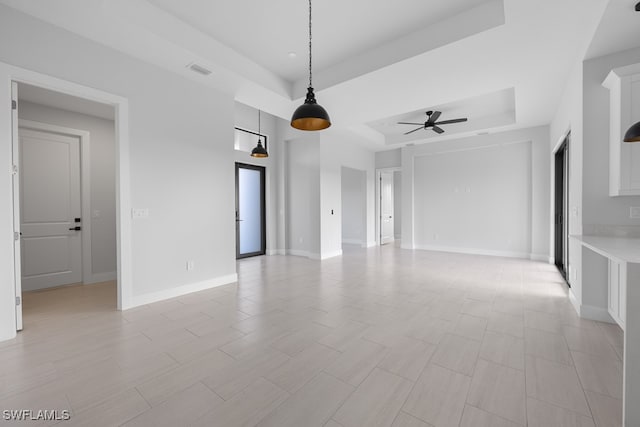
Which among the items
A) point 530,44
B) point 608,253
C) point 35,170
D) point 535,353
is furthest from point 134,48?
point 535,353

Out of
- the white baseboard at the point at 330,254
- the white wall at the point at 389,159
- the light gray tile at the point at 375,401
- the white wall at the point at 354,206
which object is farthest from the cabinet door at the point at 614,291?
the white wall at the point at 389,159

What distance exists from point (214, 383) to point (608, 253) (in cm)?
276

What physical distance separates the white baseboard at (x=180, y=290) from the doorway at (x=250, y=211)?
232 cm

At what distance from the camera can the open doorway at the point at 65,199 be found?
4.06 m

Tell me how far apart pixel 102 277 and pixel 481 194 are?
8423mm

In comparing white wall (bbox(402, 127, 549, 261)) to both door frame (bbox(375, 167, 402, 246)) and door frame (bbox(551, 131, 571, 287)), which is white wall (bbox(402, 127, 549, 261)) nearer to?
door frame (bbox(551, 131, 571, 287))

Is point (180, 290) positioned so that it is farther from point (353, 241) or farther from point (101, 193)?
point (353, 241)

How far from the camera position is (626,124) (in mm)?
2582

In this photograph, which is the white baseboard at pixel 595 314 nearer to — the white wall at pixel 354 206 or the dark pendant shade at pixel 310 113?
the dark pendant shade at pixel 310 113

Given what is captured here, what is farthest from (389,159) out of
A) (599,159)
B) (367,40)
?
(599,159)

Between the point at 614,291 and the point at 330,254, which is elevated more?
the point at 614,291

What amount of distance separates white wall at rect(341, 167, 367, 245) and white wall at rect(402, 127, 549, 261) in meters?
1.23

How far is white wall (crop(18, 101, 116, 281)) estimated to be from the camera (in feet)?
15.5

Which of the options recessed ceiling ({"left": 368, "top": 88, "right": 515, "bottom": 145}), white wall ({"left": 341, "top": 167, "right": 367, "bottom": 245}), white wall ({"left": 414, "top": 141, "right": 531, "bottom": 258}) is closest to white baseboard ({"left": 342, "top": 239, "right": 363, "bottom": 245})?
white wall ({"left": 341, "top": 167, "right": 367, "bottom": 245})
